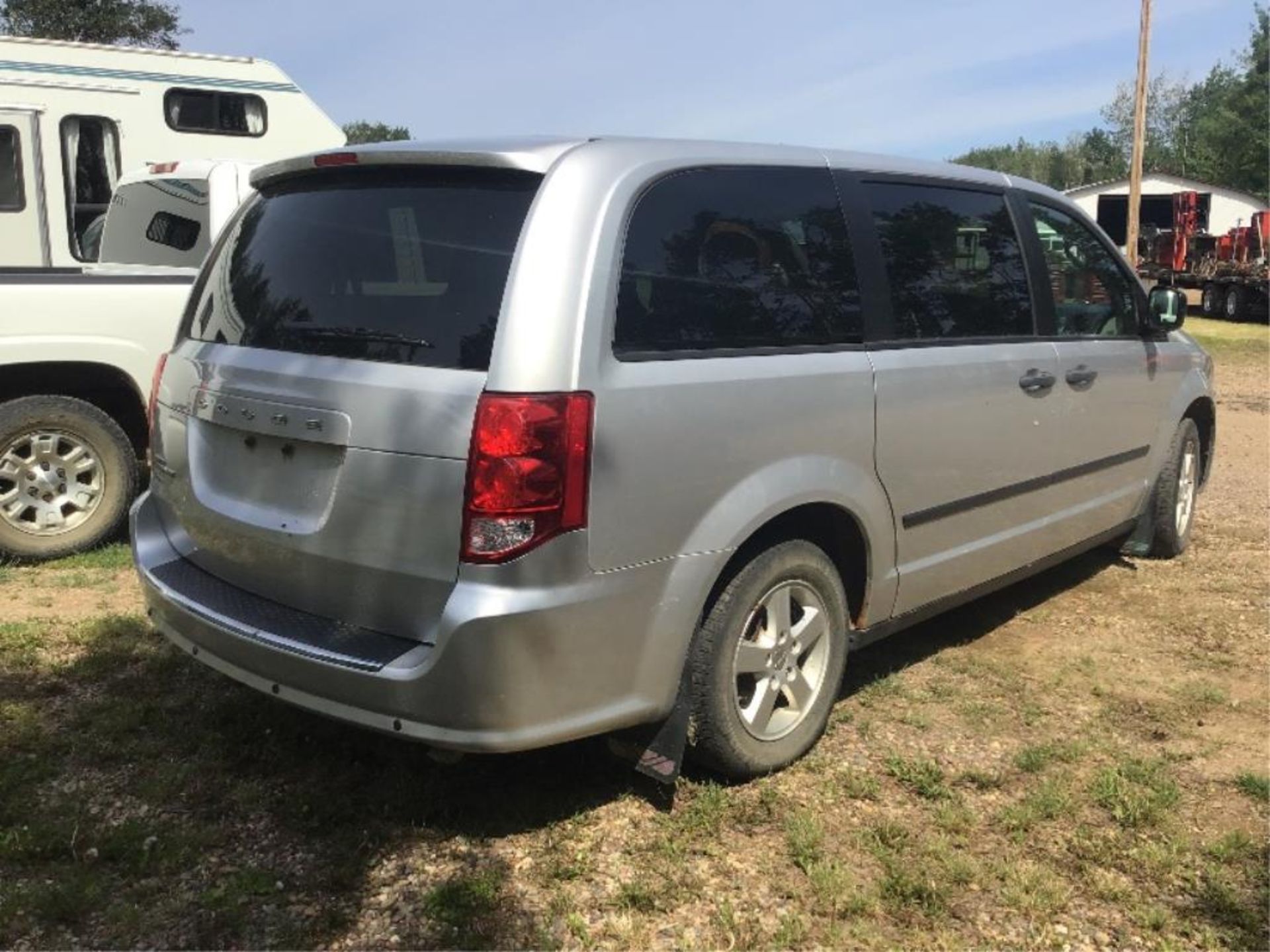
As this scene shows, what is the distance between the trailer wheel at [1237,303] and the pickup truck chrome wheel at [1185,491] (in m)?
22.6

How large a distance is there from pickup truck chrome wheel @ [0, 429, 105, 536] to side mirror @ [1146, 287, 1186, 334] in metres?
5.04

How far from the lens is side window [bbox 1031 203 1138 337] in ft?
15.2

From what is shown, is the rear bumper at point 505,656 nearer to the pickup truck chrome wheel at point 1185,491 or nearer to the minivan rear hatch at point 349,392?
the minivan rear hatch at point 349,392

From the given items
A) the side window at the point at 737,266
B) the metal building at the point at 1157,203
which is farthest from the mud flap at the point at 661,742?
the metal building at the point at 1157,203

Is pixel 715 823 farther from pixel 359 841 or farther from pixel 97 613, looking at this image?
pixel 97 613

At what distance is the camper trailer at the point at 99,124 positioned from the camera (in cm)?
837

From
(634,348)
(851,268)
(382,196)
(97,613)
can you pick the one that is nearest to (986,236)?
(851,268)

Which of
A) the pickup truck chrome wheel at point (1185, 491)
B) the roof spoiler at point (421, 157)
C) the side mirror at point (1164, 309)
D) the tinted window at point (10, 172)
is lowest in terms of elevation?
the pickup truck chrome wheel at point (1185, 491)

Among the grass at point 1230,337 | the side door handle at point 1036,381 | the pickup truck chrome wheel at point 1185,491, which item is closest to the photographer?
the side door handle at point 1036,381

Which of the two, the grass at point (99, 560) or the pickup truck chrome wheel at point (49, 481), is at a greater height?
the pickup truck chrome wheel at point (49, 481)

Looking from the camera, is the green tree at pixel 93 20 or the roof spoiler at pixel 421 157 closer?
the roof spoiler at pixel 421 157

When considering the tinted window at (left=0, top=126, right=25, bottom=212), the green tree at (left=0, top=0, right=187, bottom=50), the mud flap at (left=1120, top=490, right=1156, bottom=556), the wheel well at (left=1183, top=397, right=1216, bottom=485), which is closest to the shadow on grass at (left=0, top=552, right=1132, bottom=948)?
the mud flap at (left=1120, top=490, right=1156, bottom=556)

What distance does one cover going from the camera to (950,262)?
406cm

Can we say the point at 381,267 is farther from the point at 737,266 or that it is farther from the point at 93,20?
the point at 93,20
